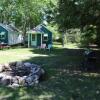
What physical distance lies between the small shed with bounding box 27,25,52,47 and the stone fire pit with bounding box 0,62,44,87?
73.7ft

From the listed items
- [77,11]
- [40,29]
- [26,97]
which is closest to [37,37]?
[40,29]

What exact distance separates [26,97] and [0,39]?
1154 inches

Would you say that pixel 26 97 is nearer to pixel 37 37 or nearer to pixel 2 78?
pixel 2 78

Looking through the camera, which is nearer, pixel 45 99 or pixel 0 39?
pixel 45 99

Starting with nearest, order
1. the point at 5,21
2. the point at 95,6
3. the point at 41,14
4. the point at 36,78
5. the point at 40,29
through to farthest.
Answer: the point at 36,78, the point at 95,6, the point at 40,29, the point at 41,14, the point at 5,21

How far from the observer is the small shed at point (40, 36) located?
3694 centimetres

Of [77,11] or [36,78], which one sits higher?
[77,11]

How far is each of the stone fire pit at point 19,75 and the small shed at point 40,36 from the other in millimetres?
22463

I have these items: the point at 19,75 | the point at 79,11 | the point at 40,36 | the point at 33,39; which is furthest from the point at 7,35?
the point at 19,75

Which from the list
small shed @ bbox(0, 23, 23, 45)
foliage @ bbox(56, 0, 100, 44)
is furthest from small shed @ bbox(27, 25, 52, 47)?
foliage @ bbox(56, 0, 100, 44)

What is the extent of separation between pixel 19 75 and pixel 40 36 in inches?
972

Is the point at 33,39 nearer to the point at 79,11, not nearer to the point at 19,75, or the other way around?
the point at 79,11

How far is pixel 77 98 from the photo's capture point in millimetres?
9516

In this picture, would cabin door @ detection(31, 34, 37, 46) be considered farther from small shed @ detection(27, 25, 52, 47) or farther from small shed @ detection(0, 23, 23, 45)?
small shed @ detection(0, 23, 23, 45)
